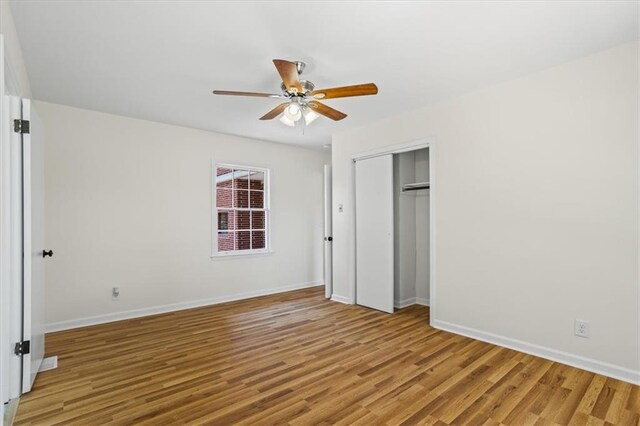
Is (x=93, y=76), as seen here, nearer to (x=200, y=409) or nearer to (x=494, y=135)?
(x=200, y=409)

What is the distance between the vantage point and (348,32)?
2363 millimetres

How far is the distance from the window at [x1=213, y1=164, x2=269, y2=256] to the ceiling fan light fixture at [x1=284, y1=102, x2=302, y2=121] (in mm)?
2508

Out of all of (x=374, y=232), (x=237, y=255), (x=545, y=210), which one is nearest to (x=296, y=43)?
(x=545, y=210)

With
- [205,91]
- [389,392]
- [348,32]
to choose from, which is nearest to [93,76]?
[205,91]

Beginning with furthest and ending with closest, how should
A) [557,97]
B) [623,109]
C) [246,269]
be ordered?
1. [246,269]
2. [557,97]
3. [623,109]

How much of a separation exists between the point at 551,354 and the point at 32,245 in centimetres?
432

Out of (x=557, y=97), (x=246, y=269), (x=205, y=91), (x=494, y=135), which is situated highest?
(x=205, y=91)

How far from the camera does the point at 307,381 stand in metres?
2.56

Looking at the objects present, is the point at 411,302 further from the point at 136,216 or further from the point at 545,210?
the point at 136,216

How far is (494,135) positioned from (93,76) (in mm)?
3934

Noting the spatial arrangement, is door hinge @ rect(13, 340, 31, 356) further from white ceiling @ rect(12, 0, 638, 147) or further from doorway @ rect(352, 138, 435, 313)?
doorway @ rect(352, 138, 435, 313)

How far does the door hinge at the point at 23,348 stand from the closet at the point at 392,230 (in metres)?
3.63

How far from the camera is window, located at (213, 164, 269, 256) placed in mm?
5203

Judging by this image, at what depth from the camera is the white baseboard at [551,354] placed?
254cm
